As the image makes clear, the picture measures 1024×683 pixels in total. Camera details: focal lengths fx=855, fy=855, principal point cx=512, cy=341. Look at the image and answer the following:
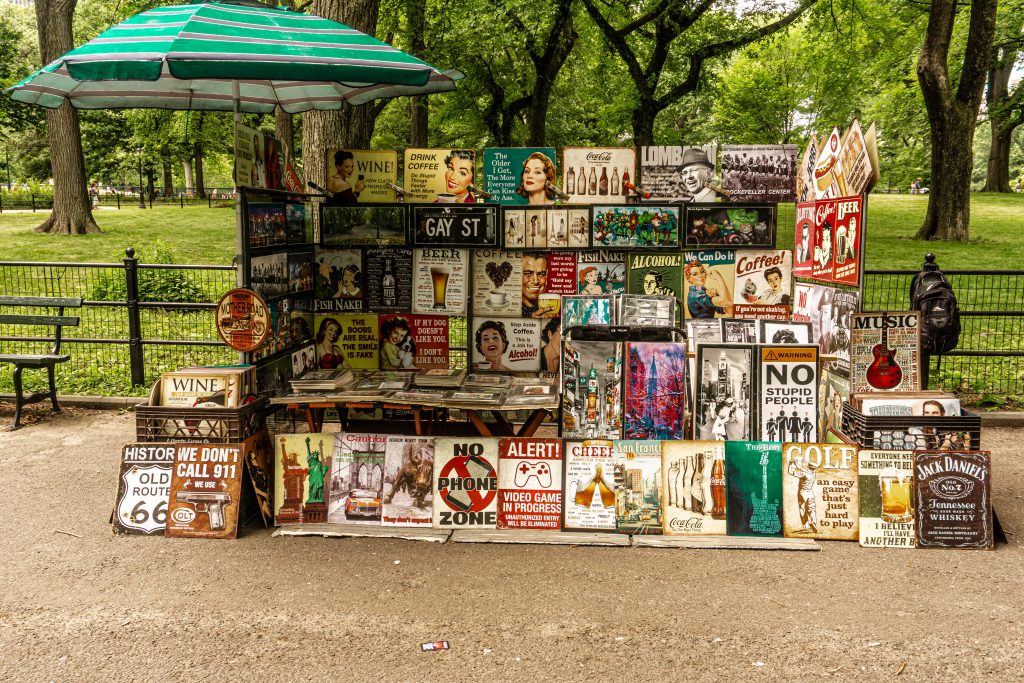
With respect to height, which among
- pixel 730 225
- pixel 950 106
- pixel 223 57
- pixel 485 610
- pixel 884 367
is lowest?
pixel 485 610

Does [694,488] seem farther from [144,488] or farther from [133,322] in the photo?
[133,322]

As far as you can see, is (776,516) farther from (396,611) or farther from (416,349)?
(416,349)

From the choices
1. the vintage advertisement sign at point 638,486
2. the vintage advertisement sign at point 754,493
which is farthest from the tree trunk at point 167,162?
the vintage advertisement sign at point 754,493

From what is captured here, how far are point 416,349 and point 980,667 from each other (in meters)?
4.99

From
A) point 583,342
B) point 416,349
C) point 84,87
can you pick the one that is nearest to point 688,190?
point 583,342

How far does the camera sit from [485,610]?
4.84 meters

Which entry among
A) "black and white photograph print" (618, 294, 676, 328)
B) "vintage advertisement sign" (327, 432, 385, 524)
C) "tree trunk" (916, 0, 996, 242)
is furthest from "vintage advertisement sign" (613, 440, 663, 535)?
"tree trunk" (916, 0, 996, 242)

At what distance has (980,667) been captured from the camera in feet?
13.7

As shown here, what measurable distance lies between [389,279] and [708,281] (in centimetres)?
280

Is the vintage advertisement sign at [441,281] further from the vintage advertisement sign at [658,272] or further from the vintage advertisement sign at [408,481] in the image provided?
the vintage advertisement sign at [408,481]

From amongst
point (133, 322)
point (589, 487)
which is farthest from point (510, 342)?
point (133, 322)

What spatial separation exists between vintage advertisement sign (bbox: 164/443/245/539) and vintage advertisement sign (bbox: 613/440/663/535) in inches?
103

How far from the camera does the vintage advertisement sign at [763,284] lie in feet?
24.1

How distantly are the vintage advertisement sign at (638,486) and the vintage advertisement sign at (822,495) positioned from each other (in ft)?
2.82
